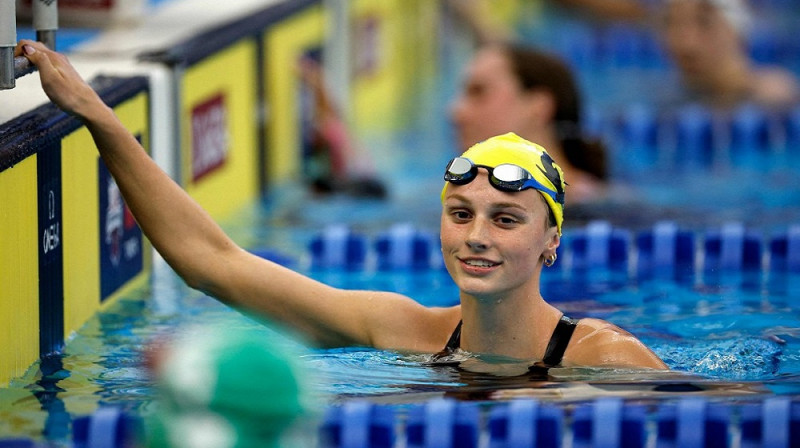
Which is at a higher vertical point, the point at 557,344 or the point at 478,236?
the point at 478,236

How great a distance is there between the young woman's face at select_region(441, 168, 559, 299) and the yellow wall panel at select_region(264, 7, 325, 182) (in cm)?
352

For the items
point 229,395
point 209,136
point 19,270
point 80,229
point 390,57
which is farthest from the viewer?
point 390,57

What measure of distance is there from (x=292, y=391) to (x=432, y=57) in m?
8.43

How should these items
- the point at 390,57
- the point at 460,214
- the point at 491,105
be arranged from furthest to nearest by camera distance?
the point at 390,57, the point at 491,105, the point at 460,214

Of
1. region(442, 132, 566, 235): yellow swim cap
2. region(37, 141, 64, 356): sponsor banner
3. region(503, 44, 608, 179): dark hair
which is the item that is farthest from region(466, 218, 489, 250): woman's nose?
region(503, 44, 608, 179): dark hair

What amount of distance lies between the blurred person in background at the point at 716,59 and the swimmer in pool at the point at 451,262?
512cm

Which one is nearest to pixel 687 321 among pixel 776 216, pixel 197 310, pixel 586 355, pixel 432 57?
pixel 586 355

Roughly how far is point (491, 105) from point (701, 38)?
110 inches

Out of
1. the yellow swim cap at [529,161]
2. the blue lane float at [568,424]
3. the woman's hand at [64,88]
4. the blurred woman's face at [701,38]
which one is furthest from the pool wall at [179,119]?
the blurred woman's face at [701,38]

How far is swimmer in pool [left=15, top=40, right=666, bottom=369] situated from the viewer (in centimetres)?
300

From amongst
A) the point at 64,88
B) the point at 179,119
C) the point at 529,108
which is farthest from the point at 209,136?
the point at 64,88

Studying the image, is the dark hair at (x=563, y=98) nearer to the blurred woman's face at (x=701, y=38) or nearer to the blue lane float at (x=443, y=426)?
the blurred woman's face at (x=701, y=38)

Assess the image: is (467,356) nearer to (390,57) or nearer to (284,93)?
(284,93)

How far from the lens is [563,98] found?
5934mm
